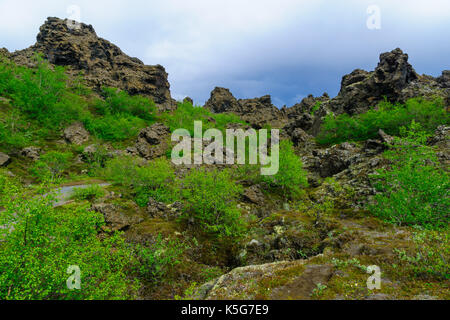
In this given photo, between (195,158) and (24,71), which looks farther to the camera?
(24,71)

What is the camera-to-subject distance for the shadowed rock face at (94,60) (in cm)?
13062

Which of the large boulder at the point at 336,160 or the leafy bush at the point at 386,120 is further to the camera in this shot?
the leafy bush at the point at 386,120

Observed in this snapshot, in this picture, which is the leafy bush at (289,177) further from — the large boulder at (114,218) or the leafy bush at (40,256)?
the leafy bush at (40,256)

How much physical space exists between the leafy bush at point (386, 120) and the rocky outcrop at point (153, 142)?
6844 centimetres

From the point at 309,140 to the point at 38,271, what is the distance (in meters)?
95.6

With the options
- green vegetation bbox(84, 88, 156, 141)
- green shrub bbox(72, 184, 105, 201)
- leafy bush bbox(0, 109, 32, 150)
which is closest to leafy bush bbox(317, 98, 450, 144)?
green shrub bbox(72, 184, 105, 201)

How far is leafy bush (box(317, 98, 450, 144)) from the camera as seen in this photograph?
2204 inches

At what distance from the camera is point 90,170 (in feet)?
207

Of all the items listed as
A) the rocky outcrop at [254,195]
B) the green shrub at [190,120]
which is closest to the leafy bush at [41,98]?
the green shrub at [190,120]

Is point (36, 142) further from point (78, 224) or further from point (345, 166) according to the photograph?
point (345, 166)

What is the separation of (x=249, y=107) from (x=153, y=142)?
10913 cm

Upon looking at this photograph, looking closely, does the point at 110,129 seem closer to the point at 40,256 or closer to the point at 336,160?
the point at 40,256

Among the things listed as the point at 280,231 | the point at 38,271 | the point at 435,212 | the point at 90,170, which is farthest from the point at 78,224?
the point at 90,170
